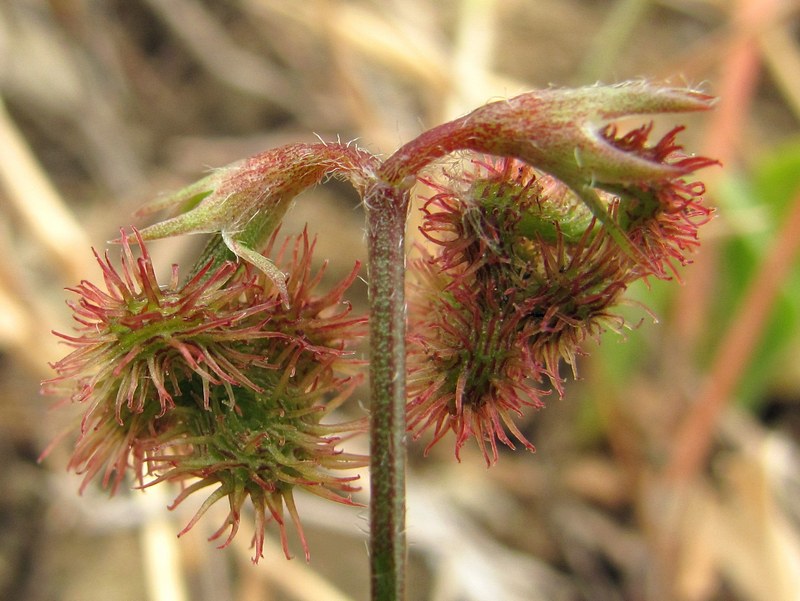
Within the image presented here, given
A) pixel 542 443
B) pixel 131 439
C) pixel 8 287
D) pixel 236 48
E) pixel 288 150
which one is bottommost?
pixel 131 439

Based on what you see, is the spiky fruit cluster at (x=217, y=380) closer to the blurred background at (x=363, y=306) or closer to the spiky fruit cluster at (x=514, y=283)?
the spiky fruit cluster at (x=514, y=283)

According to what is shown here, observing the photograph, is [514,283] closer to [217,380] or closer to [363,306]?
[217,380]

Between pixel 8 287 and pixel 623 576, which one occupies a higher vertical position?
pixel 8 287

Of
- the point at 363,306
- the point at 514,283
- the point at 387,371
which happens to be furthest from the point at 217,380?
the point at 363,306

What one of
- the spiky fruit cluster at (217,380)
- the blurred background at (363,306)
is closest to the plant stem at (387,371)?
the spiky fruit cluster at (217,380)

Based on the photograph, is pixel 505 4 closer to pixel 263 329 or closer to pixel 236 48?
pixel 236 48

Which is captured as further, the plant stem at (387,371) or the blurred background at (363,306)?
the blurred background at (363,306)

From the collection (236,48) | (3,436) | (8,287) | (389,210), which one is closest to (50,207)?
(8,287)
